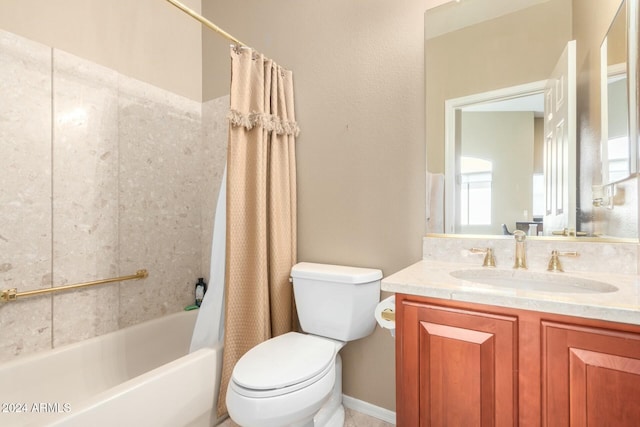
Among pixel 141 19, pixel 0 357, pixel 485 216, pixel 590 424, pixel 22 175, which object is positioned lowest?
pixel 0 357

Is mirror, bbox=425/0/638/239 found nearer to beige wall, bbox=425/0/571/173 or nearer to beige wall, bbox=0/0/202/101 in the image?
beige wall, bbox=425/0/571/173

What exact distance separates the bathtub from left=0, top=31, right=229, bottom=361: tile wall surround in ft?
0.39

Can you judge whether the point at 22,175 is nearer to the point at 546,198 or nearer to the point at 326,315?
the point at 326,315

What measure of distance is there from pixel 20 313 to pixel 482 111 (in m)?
2.43

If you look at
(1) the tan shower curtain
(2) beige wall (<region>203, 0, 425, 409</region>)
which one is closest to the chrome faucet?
(2) beige wall (<region>203, 0, 425, 409</region>)

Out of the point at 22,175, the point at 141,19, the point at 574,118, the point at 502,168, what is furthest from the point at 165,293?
the point at 574,118

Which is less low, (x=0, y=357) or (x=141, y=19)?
(x=141, y=19)

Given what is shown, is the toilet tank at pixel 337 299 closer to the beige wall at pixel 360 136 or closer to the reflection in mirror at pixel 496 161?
the beige wall at pixel 360 136

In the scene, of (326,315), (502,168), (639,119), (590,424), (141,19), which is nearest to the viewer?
(590,424)

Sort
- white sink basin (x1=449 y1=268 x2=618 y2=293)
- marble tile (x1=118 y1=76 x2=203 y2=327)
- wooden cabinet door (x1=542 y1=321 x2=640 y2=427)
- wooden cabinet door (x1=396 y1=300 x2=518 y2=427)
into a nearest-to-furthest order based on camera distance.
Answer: wooden cabinet door (x1=542 y1=321 x2=640 y2=427)
wooden cabinet door (x1=396 y1=300 x2=518 y2=427)
white sink basin (x1=449 y1=268 x2=618 y2=293)
marble tile (x1=118 y1=76 x2=203 y2=327)

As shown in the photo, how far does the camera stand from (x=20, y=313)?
58.7 inches

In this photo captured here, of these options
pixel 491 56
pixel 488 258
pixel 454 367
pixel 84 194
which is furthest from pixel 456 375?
pixel 84 194

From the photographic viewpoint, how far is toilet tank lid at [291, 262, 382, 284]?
4.92ft

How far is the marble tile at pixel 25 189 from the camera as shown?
1449 mm
